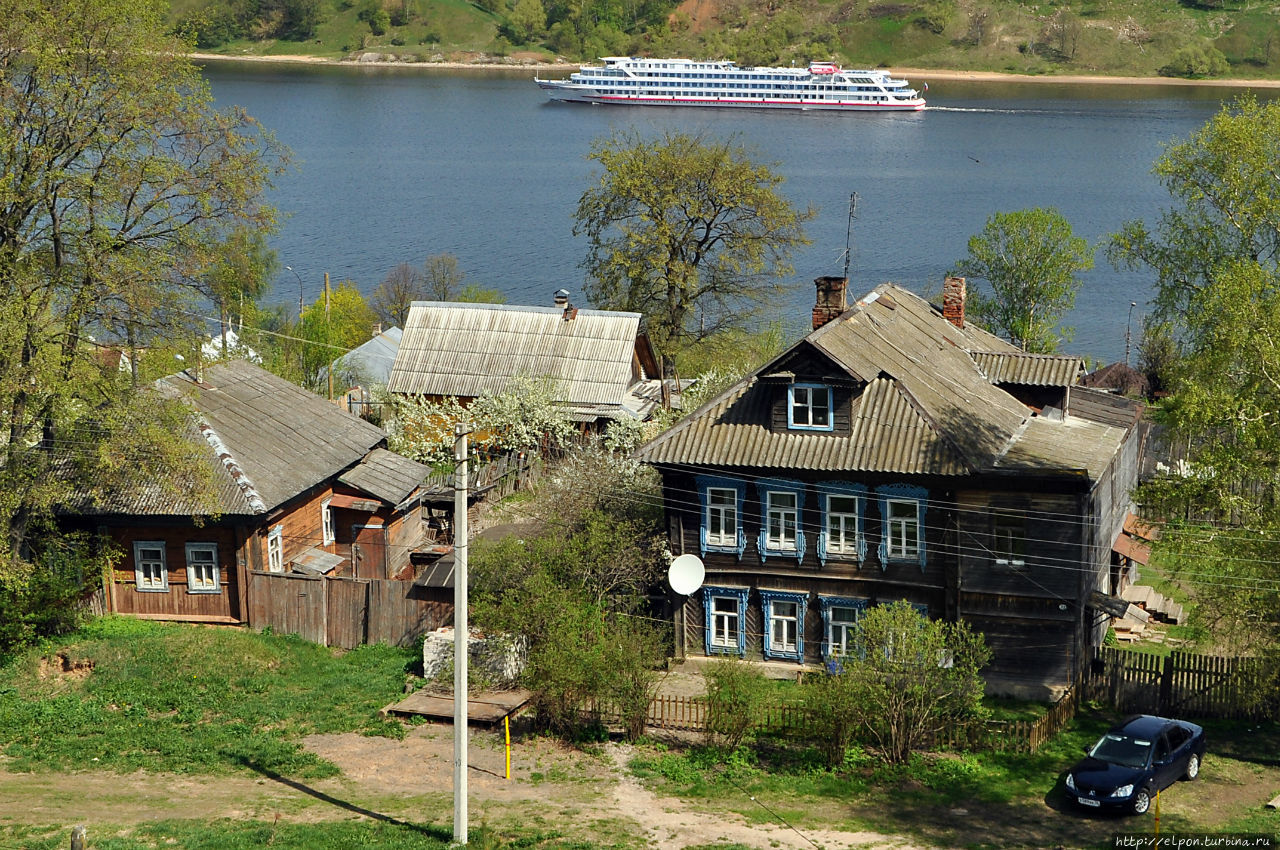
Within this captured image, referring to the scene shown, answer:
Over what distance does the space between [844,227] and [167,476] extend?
309 feet

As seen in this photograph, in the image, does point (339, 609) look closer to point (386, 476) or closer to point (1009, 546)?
point (386, 476)

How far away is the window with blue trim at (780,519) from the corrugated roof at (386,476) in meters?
12.1

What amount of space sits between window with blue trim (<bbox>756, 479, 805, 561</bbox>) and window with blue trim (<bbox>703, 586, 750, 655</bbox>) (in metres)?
1.58

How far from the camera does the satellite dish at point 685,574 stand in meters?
33.4

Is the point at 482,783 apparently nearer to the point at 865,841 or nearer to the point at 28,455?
the point at 865,841

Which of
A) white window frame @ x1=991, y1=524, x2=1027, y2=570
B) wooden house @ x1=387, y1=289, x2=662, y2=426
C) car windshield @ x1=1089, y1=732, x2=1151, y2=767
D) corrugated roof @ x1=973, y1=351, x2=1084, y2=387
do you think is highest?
wooden house @ x1=387, y1=289, x2=662, y2=426

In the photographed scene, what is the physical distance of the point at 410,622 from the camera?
3531 centimetres

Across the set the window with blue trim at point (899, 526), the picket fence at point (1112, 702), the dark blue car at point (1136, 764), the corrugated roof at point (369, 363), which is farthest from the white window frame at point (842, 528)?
the corrugated roof at point (369, 363)

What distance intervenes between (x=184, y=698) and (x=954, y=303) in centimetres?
2571

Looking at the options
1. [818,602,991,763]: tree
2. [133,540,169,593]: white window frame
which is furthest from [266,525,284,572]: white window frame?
Result: [818,602,991,763]: tree

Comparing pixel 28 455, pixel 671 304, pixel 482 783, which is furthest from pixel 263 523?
pixel 671 304

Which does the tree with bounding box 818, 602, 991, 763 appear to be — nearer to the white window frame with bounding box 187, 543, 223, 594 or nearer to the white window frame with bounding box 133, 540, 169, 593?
the white window frame with bounding box 187, 543, 223, 594

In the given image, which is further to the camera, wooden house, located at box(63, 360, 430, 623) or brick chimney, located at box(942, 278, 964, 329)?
brick chimney, located at box(942, 278, 964, 329)

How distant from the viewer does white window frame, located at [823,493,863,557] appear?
33.5 metres
